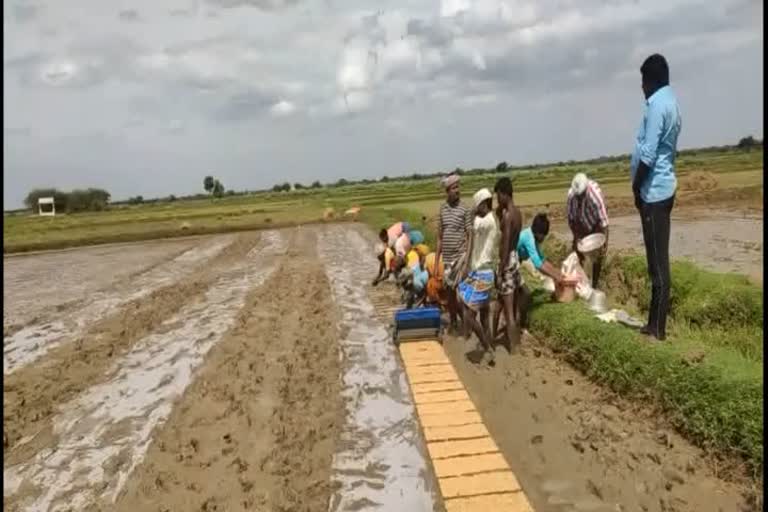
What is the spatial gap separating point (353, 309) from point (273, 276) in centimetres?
492

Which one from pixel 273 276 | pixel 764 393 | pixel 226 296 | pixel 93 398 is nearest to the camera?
pixel 764 393

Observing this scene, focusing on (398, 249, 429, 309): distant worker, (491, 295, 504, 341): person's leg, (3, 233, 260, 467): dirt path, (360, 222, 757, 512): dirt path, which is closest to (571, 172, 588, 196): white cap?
(491, 295, 504, 341): person's leg

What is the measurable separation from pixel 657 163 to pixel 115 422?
4881 millimetres

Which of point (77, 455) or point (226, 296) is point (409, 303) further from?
point (77, 455)

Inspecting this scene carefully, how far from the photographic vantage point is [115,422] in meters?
5.68

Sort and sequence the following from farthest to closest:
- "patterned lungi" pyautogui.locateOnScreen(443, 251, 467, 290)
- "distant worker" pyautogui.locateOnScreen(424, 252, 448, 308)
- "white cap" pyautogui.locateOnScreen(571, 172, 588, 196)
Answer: "distant worker" pyautogui.locateOnScreen(424, 252, 448, 308)
"patterned lungi" pyautogui.locateOnScreen(443, 251, 467, 290)
"white cap" pyautogui.locateOnScreen(571, 172, 588, 196)

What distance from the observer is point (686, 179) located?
1344 inches

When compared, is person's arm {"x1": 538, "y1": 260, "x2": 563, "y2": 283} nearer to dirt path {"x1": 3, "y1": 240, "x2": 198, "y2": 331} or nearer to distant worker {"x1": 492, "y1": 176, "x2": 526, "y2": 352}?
distant worker {"x1": 492, "y1": 176, "x2": 526, "y2": 352}

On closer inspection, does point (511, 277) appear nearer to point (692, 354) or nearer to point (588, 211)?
point (588, 211)

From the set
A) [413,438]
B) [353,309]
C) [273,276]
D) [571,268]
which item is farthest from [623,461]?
[273,276]

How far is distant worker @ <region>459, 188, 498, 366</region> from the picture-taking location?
6523 millimetres

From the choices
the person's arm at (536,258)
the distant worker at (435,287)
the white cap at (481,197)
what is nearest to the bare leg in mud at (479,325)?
the person's arm at (536,258)

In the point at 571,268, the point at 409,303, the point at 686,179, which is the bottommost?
the point at 409,303

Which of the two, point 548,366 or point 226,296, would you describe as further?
point 226,296
